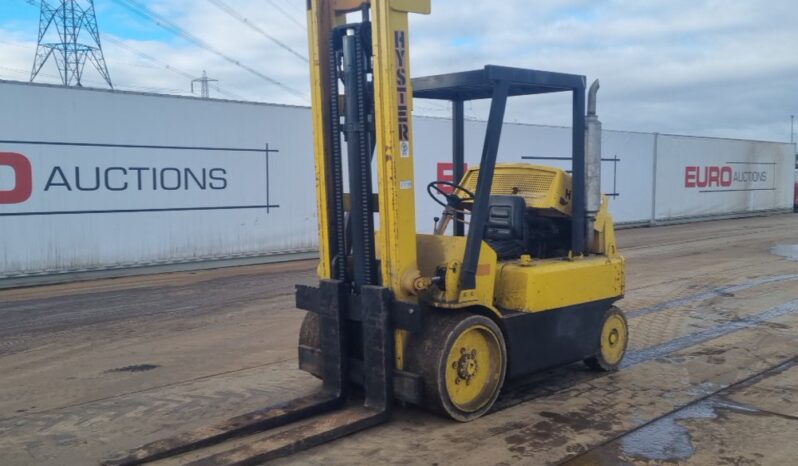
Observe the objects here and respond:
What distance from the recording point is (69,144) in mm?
12578

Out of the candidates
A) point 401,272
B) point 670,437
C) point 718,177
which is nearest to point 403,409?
point 401,272

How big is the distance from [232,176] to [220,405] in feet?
31.4

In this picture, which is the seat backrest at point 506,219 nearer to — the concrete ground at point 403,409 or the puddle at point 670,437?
the concrete ground at point 403,409

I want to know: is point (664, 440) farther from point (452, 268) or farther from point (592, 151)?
point (592, 151)

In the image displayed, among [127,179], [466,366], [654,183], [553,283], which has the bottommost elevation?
[466,366]

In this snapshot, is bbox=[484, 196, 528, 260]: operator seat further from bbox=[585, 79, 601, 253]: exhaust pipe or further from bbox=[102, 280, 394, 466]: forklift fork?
bbox=[102, 280, 394, 466]: forklift fork

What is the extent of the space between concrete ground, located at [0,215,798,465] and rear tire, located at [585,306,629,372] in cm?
12

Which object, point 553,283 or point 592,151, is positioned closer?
point 553,283

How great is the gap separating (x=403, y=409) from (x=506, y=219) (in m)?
1.77

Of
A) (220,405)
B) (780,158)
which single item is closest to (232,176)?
(220,405)

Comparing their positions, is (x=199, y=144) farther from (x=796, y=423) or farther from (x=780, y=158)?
(x=780, y=158)

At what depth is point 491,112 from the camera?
17.5ft

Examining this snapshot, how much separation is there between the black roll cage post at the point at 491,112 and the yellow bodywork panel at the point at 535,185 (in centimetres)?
17

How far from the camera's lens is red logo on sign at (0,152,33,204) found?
12.0 meters
